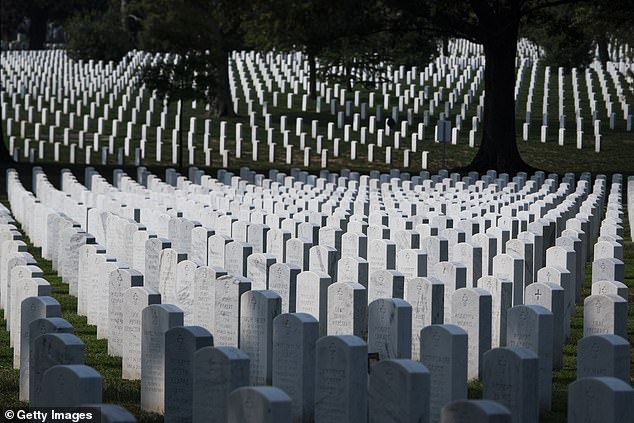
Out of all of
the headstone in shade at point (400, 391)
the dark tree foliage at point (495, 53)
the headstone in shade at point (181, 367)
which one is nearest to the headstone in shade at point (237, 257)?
the headstone in shade at point (181, 367)

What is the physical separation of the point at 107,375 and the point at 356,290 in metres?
1.89

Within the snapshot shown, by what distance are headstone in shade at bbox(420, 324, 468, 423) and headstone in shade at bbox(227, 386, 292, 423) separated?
6.21ft

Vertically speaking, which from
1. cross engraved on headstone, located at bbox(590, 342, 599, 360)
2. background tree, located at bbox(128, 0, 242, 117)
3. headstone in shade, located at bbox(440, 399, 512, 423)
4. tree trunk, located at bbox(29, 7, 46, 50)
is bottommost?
cross engraved on headstone, located at bbox(590, 342, 599, 360)

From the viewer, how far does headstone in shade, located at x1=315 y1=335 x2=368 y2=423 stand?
7539mm

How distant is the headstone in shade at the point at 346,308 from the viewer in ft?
33.1

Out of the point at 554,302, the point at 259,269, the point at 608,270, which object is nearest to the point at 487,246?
the point at 608,270

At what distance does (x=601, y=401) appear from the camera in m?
6.77

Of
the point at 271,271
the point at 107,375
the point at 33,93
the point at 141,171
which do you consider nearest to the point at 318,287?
the point at 271,271

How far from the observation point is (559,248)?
13.1m

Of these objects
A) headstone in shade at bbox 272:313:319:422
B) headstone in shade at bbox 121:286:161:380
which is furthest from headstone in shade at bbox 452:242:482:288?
headstone in shade at bbox 272:313:319:422

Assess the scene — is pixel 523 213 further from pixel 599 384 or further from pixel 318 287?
pixel 599 384

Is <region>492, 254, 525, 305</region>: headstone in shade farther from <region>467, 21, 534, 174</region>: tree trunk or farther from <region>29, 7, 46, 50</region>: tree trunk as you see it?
<region>29, 7, 46, 50</region>: tree trunk

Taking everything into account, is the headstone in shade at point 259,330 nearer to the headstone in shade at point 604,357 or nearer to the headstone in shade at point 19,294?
the headstone in shade at point 19,294

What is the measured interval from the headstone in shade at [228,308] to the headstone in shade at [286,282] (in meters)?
1.07
